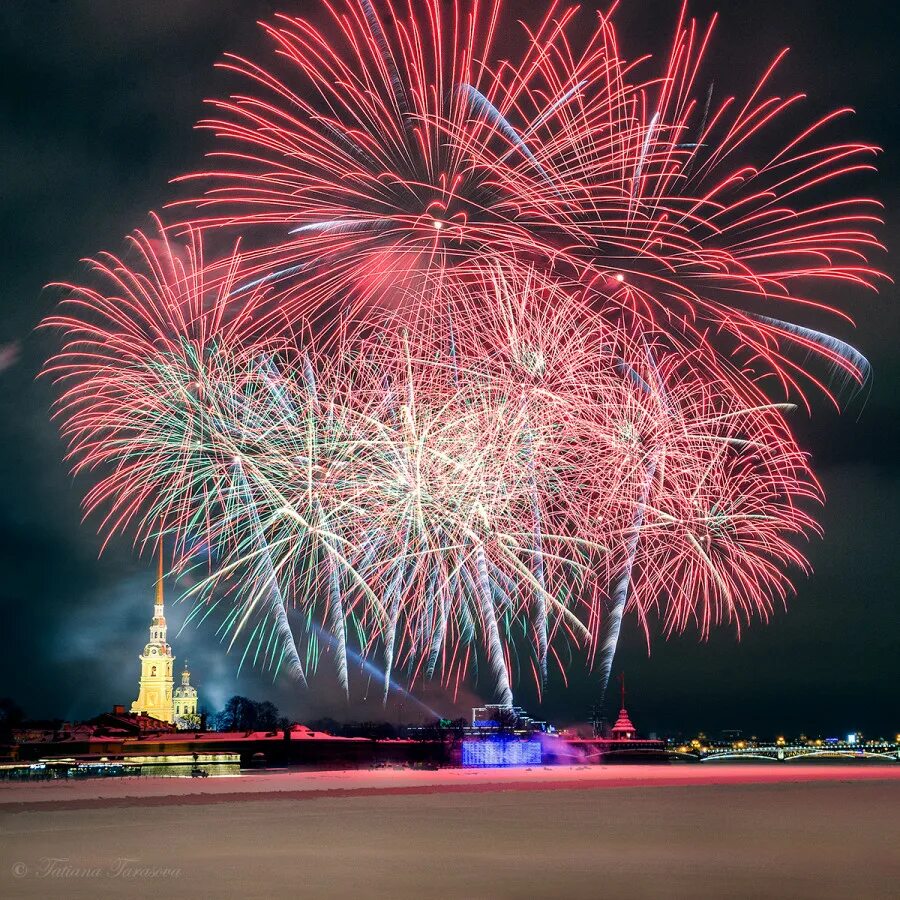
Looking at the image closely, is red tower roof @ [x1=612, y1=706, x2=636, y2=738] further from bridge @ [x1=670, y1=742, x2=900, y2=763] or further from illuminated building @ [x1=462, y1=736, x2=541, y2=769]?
illuminated building @ [x1=462, y1=736, x2=541, y2=769]

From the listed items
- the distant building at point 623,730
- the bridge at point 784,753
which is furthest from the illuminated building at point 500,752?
the distant building at point 623,730

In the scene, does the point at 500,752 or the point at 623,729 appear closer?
the point at 500,752

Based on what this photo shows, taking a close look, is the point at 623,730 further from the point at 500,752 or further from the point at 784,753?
the point at 500,752

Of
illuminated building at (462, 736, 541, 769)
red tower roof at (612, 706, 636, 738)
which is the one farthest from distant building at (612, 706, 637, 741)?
illuminated building at (462, 736, 541, 769)

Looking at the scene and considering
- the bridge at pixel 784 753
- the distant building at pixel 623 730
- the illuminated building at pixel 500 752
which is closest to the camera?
the illuminated building at pixel 500 752

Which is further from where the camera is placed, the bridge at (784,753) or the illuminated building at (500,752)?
the bridge at (784,753)

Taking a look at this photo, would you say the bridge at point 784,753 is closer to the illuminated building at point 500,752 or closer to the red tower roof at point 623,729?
the red tower roof at point 623,729

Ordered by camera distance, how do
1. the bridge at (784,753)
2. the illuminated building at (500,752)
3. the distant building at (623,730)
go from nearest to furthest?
1. the illuminated building at (500,752)
2. the bridge at (784,753)
3. the distant building at (623,730)

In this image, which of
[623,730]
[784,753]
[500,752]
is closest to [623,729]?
[623,730]

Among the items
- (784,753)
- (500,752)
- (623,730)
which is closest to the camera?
(500,752)

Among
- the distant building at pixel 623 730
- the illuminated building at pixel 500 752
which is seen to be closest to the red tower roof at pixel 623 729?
the distant building at pixel 623 730

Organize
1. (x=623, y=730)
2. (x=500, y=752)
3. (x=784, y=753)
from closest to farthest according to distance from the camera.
Answer: (x=500, y=752) → (x=784, y=753) → (x=623, y=730)

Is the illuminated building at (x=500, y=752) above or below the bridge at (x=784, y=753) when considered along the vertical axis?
above
